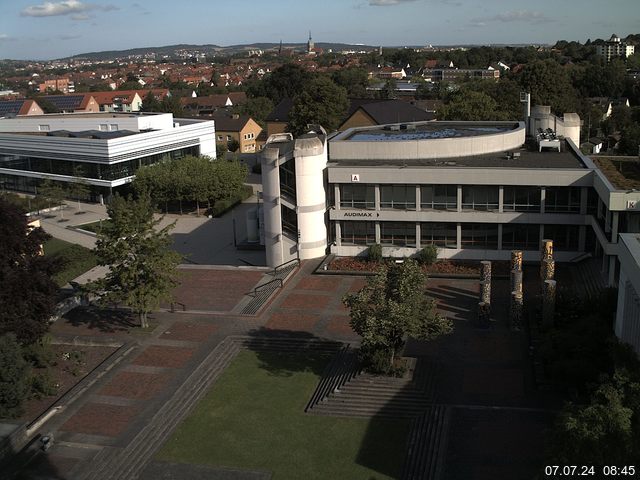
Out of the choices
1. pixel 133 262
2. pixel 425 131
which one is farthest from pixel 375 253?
pixel 133 262

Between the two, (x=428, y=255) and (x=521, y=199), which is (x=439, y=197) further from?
(x=521, y=199)

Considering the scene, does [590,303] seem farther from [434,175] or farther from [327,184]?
[327,184]

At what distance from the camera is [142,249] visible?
31.9 m

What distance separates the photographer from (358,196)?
42500mm

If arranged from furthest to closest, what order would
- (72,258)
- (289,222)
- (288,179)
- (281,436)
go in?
(72,258) → (289,222) → (288,179) → (281,436)

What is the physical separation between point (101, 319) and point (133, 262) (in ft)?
17.4

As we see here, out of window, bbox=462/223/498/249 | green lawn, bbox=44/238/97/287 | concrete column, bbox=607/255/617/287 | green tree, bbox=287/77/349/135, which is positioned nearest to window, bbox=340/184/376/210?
window, bbox=462/223/498/249

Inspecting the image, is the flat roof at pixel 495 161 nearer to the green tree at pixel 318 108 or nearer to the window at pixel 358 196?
the window at pixel 358 196

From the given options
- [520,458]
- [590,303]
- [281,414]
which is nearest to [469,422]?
[520,458]

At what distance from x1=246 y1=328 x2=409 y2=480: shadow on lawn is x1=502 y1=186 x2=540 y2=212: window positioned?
1547cm

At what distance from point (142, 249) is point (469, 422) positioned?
16441mm

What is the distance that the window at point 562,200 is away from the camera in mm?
39406

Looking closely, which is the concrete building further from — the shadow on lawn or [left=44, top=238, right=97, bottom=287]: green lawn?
[left=44, top=238, right=97, bottom=287]: green lawn

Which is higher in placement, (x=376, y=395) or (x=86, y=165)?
(x=86, y=165)
